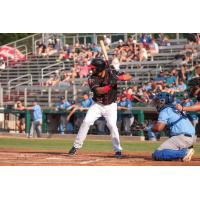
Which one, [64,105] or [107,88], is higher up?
[107,88]

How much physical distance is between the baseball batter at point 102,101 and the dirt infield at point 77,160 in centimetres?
33

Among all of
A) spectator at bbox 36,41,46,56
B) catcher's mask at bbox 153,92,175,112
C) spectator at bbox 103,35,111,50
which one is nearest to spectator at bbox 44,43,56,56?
spectator at bbox 36,41,46,56

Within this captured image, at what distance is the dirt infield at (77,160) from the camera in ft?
33.3

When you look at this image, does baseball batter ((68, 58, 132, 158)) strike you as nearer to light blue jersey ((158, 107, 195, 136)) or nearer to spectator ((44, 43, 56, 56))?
light blue jersey ((158, 107, 195, 136))

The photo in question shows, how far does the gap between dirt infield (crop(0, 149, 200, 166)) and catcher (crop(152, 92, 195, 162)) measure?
0.59ft

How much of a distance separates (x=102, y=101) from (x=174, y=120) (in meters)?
1.43

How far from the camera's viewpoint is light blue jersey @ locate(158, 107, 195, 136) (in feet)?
33.8

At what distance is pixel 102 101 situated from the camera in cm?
1120

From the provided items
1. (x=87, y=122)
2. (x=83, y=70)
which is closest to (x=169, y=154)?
(x=87, y=122)

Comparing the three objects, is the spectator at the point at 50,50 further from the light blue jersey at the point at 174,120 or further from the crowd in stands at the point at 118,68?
the light blue jersey at the point at 174,120

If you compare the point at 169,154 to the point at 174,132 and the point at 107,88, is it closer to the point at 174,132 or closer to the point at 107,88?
the point at 174,132

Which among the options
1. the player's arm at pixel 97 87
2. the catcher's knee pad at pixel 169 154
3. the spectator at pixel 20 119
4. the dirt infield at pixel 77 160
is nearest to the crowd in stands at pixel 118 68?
the spectator at pixel 20 119
